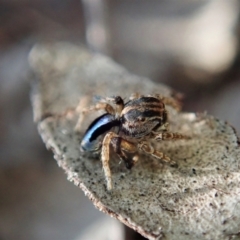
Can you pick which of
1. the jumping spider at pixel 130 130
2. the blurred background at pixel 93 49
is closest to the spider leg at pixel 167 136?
the jumping spider at pixel 130 130

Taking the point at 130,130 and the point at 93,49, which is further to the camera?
the point at 93,49

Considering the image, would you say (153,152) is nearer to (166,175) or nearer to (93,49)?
(166,175)

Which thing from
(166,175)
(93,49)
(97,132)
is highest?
(93,49)

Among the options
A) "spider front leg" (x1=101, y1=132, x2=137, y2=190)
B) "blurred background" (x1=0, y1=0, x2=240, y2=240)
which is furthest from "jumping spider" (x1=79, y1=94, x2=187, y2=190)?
"blurred background" (x1=0, y1=0, x2=240, y2=240)

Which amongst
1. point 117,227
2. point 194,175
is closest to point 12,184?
point 117,227

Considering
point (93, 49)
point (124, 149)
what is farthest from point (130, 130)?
point (93, 49)

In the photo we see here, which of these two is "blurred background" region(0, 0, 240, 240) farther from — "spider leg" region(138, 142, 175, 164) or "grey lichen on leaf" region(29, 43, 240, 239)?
"spider leg" region(138, 142, 175, 164)
